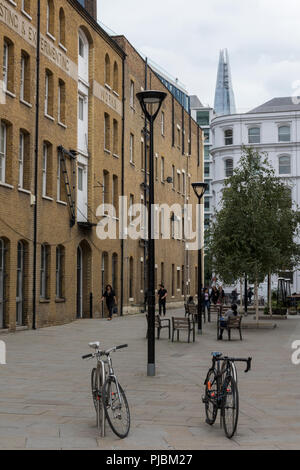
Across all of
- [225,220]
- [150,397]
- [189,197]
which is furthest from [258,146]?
[150,397]

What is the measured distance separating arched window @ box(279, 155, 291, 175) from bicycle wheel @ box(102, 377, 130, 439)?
71.9 m

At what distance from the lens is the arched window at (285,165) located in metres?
78.4

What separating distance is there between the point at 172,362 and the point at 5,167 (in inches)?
431

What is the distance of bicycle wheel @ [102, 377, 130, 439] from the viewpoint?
8.26 metres

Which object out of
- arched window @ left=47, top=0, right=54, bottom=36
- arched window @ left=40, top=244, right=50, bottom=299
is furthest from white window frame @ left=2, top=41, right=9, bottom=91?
arched window @ left=40, top=244, right=50, bottom=299

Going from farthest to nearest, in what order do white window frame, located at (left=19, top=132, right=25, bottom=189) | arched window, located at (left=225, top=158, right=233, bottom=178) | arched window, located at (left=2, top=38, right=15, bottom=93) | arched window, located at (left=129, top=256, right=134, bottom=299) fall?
arched window, located at (left=225, top=158, right=233, bottom=178)
arched window, located at (left=129, top=256, right=134, bottom=299)
white window frame, located at (left=19, top=132, right=25, bottom=189)
arched window, located at (left=2, top=38, right=15, bottom=93)

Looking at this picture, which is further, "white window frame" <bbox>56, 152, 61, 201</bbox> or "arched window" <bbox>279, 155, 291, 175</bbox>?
"arched window" <bbox>279, 155, 291, 175</bbox>

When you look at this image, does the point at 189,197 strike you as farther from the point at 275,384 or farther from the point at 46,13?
the point at 275,384

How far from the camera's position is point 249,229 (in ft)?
98.5

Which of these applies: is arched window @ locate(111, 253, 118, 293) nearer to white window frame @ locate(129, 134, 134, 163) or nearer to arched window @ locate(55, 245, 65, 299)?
white window frame @ locate(129, 134, 134, 163)

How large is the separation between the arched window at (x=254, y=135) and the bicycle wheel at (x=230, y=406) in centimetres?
7230

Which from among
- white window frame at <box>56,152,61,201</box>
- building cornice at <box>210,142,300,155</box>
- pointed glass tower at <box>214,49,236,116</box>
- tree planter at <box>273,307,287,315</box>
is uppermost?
pointed glass tower at <box>214,49,236,116</box>

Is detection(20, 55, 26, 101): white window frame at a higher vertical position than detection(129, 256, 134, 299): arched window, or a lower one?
higher

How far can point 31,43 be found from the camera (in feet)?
86.3
